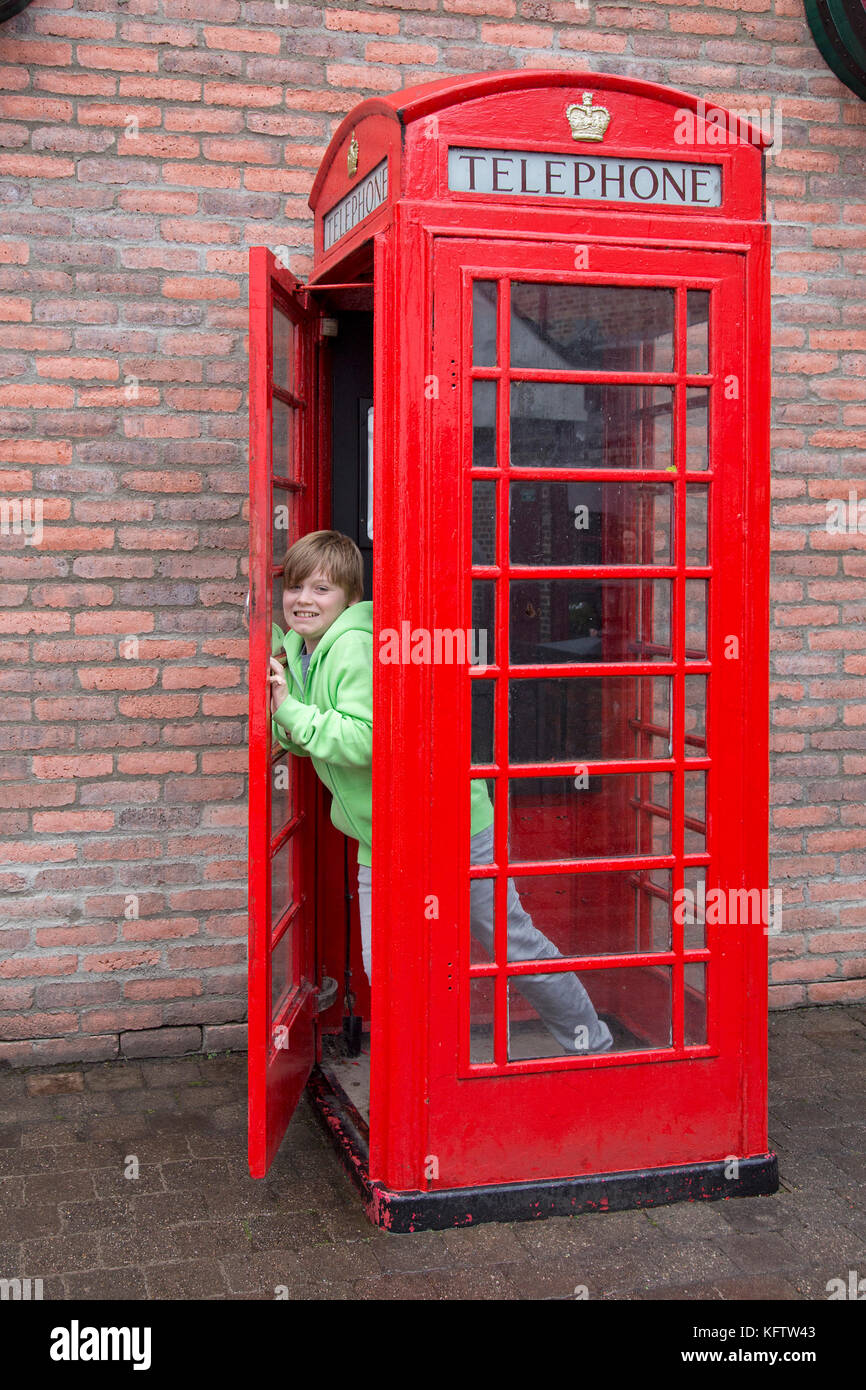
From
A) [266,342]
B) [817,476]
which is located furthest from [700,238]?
[817,476]

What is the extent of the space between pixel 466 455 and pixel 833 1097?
99.5 inches

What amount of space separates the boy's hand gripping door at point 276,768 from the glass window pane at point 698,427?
1106 mm

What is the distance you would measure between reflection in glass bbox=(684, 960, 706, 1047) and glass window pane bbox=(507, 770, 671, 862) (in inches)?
13.8

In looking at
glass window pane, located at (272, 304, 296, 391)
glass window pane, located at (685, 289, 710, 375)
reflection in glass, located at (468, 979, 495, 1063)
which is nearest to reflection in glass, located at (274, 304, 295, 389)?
glass window pane, located at (272, 304, 296, 391)

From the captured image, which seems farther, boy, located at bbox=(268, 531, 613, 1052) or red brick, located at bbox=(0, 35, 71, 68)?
red brick, located at bbox=(0, 35, 71, 68)

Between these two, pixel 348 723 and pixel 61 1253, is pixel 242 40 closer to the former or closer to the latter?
pixel 348 723

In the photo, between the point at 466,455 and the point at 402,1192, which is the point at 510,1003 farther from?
the point at 466,455

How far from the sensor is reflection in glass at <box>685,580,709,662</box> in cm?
343

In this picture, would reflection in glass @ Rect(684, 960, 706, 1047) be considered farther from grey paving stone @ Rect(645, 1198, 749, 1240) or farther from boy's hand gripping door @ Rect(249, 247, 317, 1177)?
boy's hand gripping door @ Rect(249, 247, 317, 1177)

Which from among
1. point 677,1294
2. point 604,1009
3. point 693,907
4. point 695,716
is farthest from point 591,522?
point 677,1294

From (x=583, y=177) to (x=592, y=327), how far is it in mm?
382

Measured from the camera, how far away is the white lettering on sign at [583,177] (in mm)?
3221

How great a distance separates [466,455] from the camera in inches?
128

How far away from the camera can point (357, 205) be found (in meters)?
3.57
